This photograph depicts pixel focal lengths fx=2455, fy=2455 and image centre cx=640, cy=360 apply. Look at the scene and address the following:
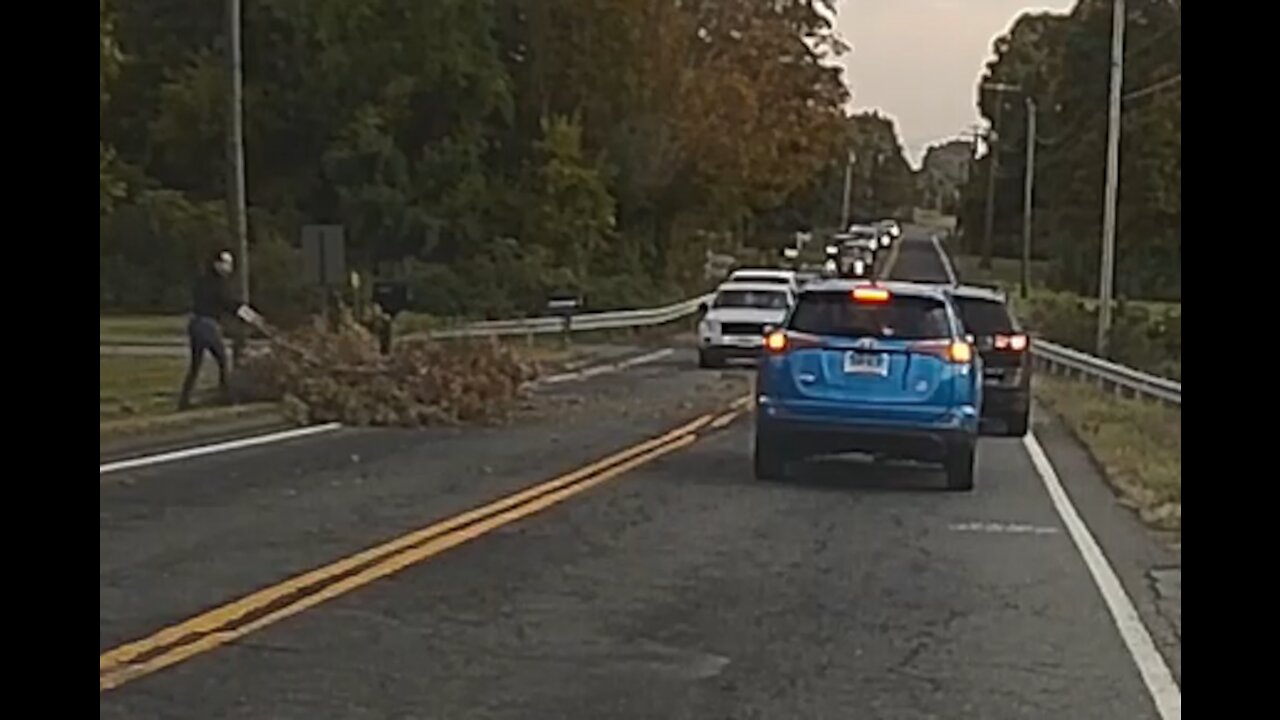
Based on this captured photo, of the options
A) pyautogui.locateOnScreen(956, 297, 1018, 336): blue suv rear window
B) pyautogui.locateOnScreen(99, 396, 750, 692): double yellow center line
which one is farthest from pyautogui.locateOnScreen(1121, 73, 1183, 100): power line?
pyautogui.locateOnScreen(99, 396, 750, 692): double yellow center line

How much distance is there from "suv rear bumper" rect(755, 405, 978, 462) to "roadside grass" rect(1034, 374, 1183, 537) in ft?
5.01

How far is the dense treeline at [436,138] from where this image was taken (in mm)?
62469

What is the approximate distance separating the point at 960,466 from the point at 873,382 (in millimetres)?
1008

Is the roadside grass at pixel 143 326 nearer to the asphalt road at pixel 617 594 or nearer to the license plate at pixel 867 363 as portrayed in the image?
the asphalt road at pixel 617 594

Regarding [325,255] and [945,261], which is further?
[945,261]

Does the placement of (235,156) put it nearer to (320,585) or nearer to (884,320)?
(884,320)

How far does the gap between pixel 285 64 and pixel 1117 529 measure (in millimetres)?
50382

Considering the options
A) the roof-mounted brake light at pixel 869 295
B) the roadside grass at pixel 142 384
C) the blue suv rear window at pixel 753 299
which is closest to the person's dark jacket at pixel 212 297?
the roadside grass at pixel 142 384

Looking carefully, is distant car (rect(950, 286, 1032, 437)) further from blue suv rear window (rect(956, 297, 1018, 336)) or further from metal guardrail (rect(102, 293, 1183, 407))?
metal guardrail (rect(102, 293, 1183, 407))

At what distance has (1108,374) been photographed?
1400 inches

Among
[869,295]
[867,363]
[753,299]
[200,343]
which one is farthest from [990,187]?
[867,363]

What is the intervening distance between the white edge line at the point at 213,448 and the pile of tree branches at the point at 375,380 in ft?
1.52
